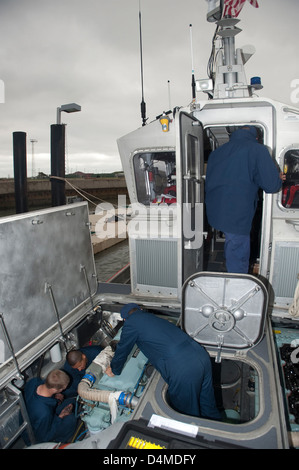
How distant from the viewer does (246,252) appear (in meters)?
3.38

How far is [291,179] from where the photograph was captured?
4277mm

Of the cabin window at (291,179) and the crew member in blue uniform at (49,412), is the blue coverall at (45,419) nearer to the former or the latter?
the crew member in blue uniform at (49,412)

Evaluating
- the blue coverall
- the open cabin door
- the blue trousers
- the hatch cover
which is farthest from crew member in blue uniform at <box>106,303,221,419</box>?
the blue trousers

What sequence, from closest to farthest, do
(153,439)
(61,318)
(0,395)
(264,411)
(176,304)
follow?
(153,439) → (264,411) → (0,395) → (61,318) → (176,304)

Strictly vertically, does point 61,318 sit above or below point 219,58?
below

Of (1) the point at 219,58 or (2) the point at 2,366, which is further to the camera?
(1) the point at 219,58

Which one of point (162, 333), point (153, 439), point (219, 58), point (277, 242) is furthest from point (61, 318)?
point (219, 58)

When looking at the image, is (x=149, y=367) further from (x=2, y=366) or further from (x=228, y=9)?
(x=228, y=9)

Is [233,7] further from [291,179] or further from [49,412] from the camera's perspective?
[49,412]

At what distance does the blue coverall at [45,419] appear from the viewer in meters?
2.65

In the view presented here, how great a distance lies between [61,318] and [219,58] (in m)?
4.20

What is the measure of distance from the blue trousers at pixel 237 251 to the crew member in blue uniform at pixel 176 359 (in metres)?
1.17

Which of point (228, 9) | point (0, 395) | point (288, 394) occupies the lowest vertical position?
point (288, 394)

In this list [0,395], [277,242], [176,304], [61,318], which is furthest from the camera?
[176,304]
